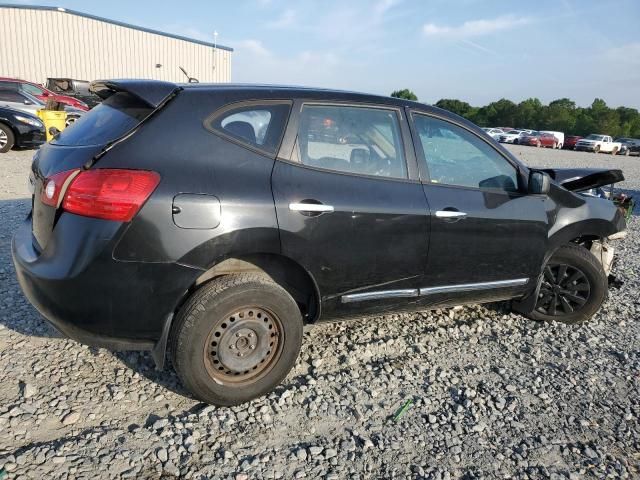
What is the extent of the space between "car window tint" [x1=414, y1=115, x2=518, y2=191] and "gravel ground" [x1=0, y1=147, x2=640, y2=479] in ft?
4.05

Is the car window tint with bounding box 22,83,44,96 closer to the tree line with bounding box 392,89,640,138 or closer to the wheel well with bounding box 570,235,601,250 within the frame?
the wheel well with bounding box 570,235,601,250

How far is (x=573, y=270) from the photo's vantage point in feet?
13.2

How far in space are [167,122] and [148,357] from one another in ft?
5.22

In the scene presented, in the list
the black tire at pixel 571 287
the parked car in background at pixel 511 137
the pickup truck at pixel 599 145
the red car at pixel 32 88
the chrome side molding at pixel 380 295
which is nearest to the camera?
the chrome side molding at pixel 380 295

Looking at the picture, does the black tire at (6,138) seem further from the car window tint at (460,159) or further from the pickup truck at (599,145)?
the pickup truck at (599,145)

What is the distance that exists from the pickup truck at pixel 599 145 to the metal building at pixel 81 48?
3148 centimetres

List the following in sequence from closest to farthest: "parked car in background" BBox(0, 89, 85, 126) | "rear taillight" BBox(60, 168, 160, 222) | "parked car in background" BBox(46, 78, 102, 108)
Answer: "rear taillight" BBox(60, 168, 160, 222) < "parked car in background" BBox(0, 89, 85, 126) < "parked car in background" BBox(46, 78, 102, 108)

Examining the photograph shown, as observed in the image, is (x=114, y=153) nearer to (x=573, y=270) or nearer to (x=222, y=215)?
(x=222, y=215)

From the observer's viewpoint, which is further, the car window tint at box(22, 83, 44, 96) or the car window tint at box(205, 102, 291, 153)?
the car window tint at box(22, 83, 44, 96)

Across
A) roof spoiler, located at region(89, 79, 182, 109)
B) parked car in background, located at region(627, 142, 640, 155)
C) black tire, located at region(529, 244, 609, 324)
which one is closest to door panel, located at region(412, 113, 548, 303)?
black tire, located at region(529, 244, 609, 324)

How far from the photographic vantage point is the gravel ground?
91.6 inches

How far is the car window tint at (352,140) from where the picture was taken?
2.83 meters

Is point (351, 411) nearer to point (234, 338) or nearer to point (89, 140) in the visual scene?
point (234, 338)

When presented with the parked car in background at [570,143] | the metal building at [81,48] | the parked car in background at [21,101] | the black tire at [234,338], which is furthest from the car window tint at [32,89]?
the parked car in background at [570,143]
